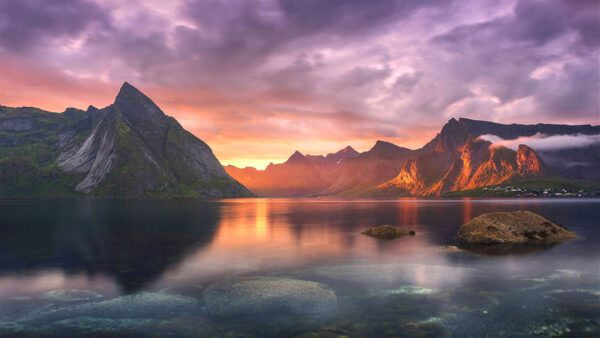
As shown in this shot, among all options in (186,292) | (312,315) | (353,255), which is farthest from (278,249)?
(312,315)

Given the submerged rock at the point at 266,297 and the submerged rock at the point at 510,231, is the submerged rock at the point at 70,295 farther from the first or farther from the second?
the submerged rock at the point at 510,231

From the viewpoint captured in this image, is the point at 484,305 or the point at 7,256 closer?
the point at 484,305

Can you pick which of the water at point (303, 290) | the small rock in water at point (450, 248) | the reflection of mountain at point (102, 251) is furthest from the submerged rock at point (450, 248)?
the reflection of mountain at point (102, 251)

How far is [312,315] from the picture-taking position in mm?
18391

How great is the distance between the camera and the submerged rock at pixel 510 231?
147ft

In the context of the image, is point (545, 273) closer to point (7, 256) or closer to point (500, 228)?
point (500, 228)

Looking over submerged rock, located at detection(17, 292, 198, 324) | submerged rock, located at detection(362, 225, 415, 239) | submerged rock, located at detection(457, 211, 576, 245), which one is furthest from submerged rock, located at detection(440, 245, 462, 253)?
submerged rock, located at detection(17, 292, 198, 324)

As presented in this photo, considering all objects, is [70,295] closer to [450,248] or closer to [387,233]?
[450,248]

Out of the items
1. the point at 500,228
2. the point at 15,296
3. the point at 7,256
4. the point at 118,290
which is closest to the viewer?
the point at 15,296

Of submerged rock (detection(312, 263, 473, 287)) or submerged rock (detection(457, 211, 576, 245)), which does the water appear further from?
submerged rock (detection(457, 211, 576, 245))

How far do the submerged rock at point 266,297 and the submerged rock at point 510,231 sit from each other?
1204 inches

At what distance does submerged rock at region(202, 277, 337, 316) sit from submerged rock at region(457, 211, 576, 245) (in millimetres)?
30588

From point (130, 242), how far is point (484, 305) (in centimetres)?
4295

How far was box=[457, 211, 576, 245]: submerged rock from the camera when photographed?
4491cm
